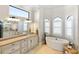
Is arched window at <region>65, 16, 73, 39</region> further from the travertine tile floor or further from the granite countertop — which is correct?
the granite countertop

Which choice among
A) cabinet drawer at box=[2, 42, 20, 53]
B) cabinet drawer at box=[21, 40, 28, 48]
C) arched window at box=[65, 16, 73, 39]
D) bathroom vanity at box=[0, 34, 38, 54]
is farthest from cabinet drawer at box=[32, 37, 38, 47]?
arched window at box=[65, 16, 73, 39]

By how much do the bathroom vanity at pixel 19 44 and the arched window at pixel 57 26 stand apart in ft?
1.09

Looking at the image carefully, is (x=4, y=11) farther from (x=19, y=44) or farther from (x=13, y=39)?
(x=19, y=44)

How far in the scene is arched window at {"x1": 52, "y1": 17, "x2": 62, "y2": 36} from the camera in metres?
1.55

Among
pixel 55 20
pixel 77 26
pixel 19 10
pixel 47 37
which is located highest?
pixel 19 10

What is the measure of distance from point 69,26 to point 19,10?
2.75ft

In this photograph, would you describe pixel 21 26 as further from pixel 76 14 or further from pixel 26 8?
pixel 76 14

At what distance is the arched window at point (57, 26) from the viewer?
1.55 m

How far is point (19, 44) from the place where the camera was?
150 centimetres

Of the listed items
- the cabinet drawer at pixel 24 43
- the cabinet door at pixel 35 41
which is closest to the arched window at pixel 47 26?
the cabinet door at pixel 35 41

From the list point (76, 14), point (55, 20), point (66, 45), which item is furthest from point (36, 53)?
point (76, 14)

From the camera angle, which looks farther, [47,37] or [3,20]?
[47,37]

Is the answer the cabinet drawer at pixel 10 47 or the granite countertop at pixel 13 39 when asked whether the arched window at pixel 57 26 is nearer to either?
the granite countertop at pixel 13 39

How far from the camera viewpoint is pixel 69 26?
1517 mm
